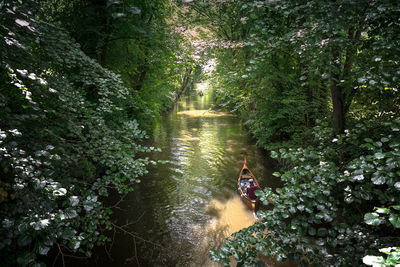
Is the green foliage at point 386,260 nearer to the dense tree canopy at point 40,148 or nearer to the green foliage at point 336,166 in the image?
the green foliage at point 336,166

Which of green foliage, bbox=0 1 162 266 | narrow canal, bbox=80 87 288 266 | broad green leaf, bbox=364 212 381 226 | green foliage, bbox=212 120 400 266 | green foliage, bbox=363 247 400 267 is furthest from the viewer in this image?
narrow canal, bbox=80 87 288 266

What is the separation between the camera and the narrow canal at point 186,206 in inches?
239

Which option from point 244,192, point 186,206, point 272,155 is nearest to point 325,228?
point 272,155

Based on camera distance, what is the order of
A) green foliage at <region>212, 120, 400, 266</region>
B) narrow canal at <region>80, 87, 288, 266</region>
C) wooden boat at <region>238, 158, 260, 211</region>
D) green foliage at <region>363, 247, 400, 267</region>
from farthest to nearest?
wooden boat at <region>238, 158, 260, 211</region> < narrow canal at <region>80, 87, 288, 266</region> < green foliage at <region>212, 120, 400, 266</region> < green foliage at <region>363, 247, 400, 267</region>

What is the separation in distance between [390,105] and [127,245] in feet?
22.0

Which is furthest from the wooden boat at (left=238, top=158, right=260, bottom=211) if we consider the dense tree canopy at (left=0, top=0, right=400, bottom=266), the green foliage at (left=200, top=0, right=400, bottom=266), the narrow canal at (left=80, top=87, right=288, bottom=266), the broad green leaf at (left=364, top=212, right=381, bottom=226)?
the broad green leaf at (left=364, top=212, right=381, bottom=226)

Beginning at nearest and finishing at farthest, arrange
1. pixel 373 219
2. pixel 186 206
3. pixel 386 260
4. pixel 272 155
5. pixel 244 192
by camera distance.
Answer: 1. pixel 386 260
2. pixel 373 219
3. pixel 272 155
4. pixel 186 206
5. pixel 244 192

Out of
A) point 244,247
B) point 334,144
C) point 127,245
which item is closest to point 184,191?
point 127,245

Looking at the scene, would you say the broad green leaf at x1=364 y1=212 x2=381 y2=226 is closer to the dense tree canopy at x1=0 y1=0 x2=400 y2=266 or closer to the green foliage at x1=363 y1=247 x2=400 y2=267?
the dense tree canopy at x1=0 y1=0 x2=400 y2=266

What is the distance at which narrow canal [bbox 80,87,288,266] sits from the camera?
19.9 feet

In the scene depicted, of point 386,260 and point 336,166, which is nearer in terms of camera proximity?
point 386,260

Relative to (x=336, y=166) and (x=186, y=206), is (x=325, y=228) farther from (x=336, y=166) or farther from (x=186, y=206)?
(x=186, y=206)

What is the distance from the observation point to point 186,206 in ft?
27.6

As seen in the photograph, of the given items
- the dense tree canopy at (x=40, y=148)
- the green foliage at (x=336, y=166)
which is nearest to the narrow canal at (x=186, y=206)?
the dense tree canopy at (x=40, y=148)
